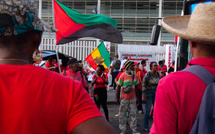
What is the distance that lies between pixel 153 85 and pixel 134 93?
2.28ft

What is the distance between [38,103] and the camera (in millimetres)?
1250

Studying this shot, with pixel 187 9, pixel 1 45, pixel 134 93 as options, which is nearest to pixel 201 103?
pixel 1 45

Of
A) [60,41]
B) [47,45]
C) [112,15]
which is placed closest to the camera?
[60,41]

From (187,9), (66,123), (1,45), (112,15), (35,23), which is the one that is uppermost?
(112,15)

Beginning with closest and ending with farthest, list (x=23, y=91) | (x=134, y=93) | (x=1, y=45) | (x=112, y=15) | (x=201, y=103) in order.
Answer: (x=23, y=91)
(x=1, y=45)
(x=201, y=103)
(x=134, y=93)
(x=112, y=15)

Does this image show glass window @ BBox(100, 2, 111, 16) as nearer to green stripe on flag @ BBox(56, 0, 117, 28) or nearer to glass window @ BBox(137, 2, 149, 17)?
glass window @ BBox(137, 2, 149, 17)

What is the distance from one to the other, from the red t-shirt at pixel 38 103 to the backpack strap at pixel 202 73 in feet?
2.54

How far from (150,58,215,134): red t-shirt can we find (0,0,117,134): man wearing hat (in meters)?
0.51

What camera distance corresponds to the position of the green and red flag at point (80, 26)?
6.07 m

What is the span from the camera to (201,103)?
5.27 ft

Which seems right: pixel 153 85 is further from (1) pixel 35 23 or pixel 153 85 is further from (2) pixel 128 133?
(1) pixel 35 23

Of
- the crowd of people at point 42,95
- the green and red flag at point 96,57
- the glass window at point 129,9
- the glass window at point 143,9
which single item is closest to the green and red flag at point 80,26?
the green and red flag at point 96,57

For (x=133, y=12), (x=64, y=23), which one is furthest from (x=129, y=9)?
(x=64, y=23)

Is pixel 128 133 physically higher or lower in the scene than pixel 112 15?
lower
